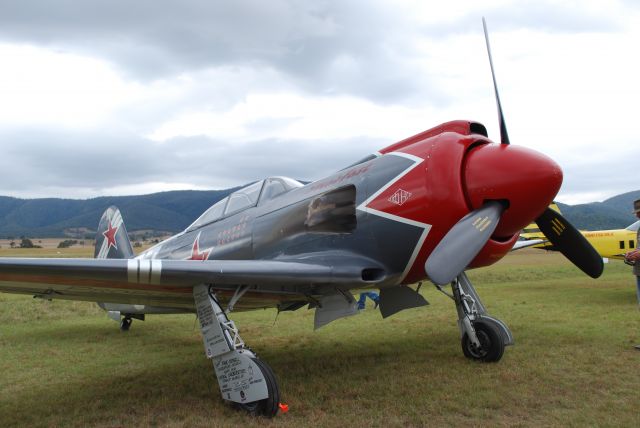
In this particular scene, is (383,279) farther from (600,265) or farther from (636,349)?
(636,349)

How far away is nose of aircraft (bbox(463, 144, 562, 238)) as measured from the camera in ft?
13.1

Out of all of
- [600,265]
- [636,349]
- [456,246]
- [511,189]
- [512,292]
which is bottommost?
[512,292]

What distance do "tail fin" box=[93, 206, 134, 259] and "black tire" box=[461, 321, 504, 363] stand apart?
625cm

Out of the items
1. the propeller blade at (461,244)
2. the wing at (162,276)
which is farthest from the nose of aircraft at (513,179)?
the wing at (162,276)

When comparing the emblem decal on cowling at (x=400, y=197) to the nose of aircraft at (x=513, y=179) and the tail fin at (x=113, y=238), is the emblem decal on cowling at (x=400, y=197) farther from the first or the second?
the tail fin at (x=113, y=238)

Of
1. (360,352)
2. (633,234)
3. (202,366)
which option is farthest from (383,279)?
(633,234)

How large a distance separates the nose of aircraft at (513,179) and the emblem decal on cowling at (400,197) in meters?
0.52

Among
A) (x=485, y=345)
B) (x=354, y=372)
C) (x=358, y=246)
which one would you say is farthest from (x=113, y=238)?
(x=485, y=345)

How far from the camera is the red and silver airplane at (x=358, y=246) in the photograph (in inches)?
157

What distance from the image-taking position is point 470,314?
230 inches

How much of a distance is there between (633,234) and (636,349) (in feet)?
28.3

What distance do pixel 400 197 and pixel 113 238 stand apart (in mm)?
6842

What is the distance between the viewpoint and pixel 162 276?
409cm

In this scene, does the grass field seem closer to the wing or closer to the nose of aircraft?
the wing
